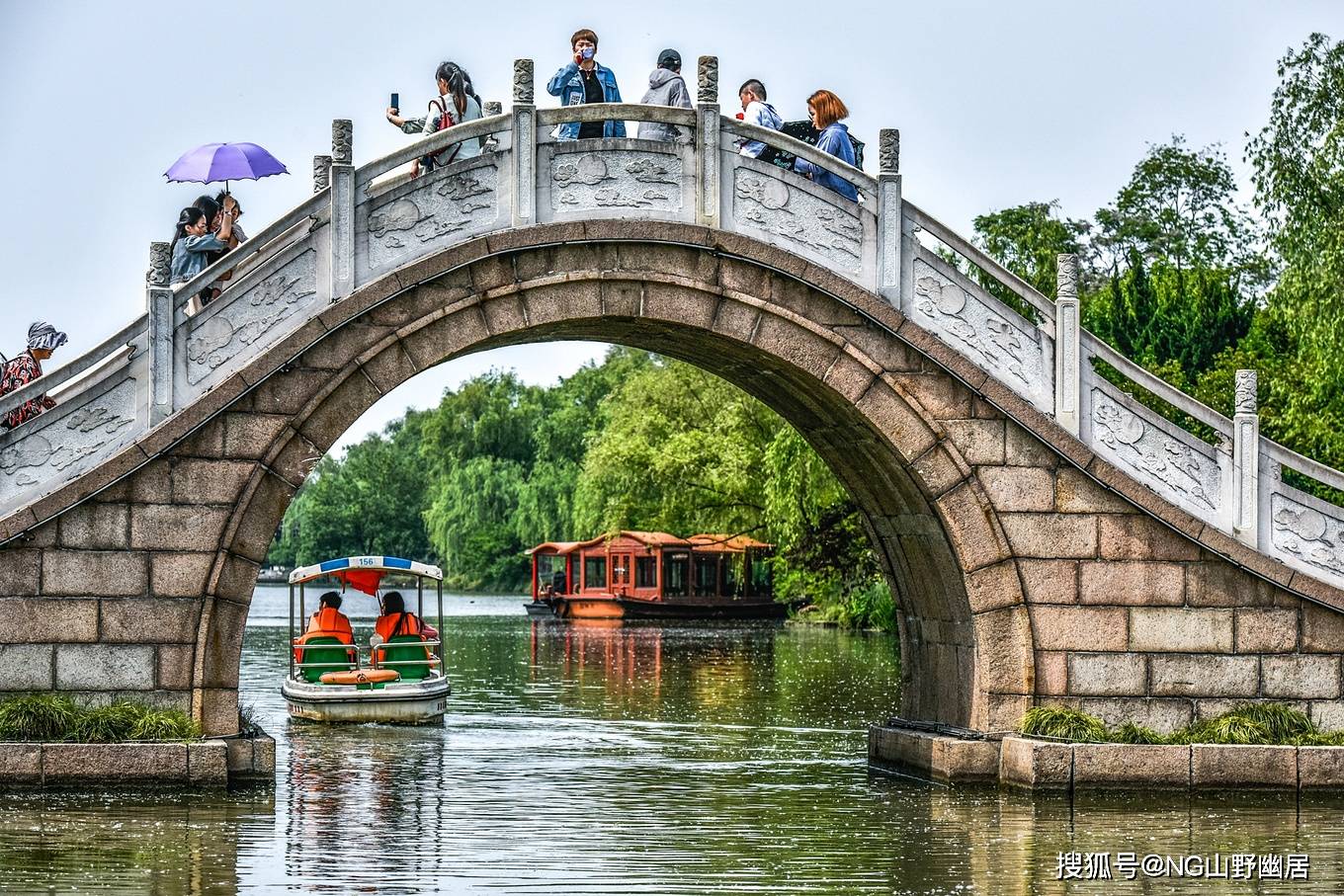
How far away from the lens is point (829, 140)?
14.6m

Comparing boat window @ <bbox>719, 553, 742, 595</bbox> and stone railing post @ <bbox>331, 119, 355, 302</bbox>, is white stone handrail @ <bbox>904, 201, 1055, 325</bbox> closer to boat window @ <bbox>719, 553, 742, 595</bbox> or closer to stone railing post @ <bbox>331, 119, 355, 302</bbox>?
stone railing post @ <bbox>331, 119, 355, 302</bbox>

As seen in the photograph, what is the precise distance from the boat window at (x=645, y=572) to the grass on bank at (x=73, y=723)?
4051 centimetres

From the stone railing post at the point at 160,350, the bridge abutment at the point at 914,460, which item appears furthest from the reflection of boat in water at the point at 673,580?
the stone railing post at the point at 160,350

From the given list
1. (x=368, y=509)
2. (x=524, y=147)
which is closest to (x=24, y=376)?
(x=524, y=147)

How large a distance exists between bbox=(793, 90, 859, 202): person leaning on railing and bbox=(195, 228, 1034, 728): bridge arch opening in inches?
38.1

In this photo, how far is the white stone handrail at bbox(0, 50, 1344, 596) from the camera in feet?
42.2

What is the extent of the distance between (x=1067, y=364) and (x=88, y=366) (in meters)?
6.99

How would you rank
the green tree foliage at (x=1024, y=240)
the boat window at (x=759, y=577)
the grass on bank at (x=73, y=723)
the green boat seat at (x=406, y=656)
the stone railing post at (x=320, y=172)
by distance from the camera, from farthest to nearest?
the boat window at (x=759, y=577), the green tree foliage at (x=1024, y=240), the green boat seat at (x=406, y=656), the stone railing post at (x=320, y=172), the grass on bank at (x=73, y=723)

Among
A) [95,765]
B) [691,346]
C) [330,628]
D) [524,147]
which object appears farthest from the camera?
[330,628]

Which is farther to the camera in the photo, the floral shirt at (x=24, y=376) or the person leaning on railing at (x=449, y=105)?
the person leaning on railing at (x=449, y=105)

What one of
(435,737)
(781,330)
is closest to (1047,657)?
(781,330)

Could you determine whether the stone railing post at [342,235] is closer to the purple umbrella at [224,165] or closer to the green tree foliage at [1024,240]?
the purple umbrella at [224,165]

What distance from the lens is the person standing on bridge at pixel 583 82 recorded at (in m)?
14.3

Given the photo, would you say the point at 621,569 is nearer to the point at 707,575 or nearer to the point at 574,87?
the point at 707,575
